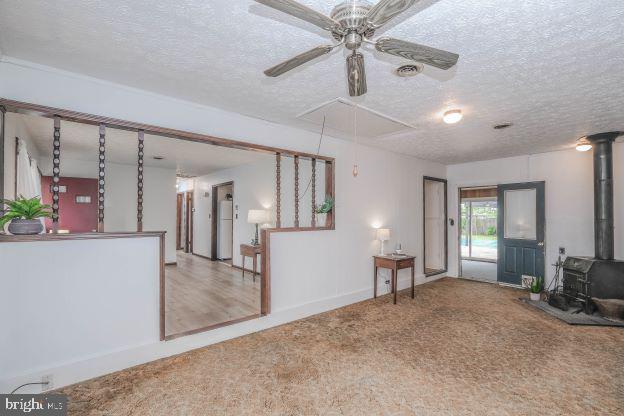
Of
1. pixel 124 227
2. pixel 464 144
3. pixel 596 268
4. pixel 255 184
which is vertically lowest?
pixel 596 268

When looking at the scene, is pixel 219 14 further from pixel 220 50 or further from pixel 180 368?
pixel 180 368

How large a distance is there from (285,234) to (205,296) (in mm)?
1857

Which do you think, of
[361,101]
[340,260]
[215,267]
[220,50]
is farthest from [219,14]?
[215,267]

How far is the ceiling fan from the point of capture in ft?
4.12

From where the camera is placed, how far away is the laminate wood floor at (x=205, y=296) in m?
3.55

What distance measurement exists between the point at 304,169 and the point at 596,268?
445 centimetres

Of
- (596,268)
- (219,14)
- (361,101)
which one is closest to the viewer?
(219,14)

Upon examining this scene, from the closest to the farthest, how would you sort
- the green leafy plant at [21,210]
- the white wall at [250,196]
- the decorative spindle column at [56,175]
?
the green leafy plant at [21,210], the decorative spindle column at [56,175], the white wall at [250,196]

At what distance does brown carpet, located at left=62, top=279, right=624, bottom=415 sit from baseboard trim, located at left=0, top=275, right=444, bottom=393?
0.07 m

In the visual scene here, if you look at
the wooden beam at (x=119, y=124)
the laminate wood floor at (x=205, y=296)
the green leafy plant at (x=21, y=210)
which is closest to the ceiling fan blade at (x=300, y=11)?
the wooden beam at (x=119, y=124)

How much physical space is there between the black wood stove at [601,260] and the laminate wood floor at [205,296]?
4.50 m

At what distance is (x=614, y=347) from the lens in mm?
3039

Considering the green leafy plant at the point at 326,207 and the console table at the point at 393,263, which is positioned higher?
the green leafy plant at the point at 326,207

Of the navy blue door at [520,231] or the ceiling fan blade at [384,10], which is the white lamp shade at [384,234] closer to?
the navy blue door at [520,231]
